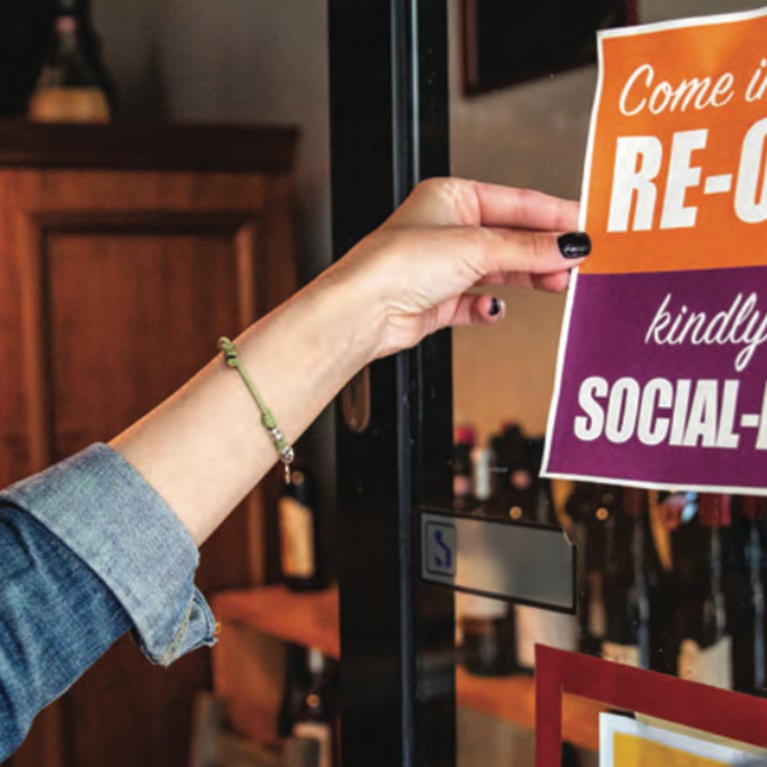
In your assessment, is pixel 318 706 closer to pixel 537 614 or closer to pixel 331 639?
pixel 331 639

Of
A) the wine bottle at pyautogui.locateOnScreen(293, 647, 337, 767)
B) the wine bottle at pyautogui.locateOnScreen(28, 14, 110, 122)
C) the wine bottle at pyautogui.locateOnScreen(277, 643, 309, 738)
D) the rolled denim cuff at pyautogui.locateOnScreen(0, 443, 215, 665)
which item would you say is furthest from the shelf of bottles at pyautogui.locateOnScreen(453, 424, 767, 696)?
the wine bottle at pyautogui.locateOnScreen(28, 14, 110, 122)

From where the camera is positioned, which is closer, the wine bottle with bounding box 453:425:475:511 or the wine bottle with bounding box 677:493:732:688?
the wine bottle with bounding box 677:493:732:688

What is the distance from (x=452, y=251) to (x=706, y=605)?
24 cm

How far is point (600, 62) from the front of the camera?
0.63m

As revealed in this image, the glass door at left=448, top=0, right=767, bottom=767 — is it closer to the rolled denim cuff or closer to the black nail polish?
the black nail polish

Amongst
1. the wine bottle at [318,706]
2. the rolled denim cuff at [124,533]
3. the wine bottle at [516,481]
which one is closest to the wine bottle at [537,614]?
the wine bottle at [516,481]

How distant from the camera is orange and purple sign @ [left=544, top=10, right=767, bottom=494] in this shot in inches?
22.4

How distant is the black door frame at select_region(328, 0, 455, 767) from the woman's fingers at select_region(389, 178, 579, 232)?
87 mm

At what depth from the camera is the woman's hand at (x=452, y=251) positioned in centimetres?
65

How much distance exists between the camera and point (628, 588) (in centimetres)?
67

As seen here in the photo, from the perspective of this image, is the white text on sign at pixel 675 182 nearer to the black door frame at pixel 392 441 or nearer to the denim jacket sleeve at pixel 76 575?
the black door frame at pixel 392 441

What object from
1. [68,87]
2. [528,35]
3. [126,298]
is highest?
[68,87]

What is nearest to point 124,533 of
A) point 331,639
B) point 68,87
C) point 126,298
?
point 331,639

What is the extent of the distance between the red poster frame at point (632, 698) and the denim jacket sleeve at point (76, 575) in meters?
0.22
